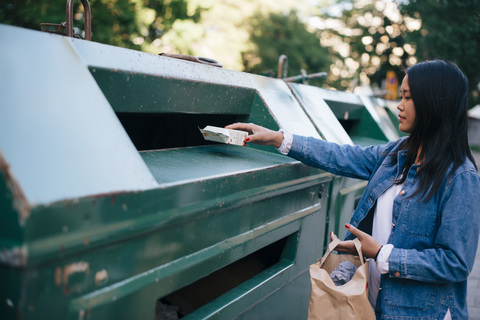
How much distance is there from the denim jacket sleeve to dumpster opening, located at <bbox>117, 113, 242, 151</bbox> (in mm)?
973

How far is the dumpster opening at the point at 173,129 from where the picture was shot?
6.45ft

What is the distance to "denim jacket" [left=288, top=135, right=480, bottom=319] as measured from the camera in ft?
4.46

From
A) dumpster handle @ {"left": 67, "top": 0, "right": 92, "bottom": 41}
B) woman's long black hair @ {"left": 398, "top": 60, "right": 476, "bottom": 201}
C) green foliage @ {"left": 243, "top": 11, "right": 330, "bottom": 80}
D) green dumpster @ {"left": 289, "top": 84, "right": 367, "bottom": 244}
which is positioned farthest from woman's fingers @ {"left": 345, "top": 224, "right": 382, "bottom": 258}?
green foliage @ {"left": 243, "top": 11, "right": 330, "bottom": 80}

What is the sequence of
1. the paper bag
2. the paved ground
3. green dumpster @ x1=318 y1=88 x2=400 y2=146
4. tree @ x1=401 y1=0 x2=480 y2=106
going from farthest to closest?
tree @ x1=401 y1=0 x2=480 y2=106 < green dumpster @ x1=318 y1=88 x2=400 y2=146 < the paved ground < the paper bag

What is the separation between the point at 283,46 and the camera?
16422 mm

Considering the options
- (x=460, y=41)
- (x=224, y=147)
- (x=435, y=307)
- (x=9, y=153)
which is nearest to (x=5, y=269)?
(x=9, y=153)

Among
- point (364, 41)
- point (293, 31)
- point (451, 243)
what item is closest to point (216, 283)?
point (451, 243)

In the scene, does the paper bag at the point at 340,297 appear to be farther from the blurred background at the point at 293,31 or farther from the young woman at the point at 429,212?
the blurred background at the point at 293,31

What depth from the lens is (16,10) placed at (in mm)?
8742

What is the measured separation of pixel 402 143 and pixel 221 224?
2.70ft

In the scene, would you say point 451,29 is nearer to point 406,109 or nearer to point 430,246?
point 406,109

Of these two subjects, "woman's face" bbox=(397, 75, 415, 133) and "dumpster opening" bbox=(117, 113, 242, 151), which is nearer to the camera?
"woman's face" bbox=(397, 75, 415, 133)

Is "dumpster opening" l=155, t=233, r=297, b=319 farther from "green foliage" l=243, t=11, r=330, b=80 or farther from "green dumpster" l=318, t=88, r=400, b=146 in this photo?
"green foliage" l=243, t=11, r=330, b=80

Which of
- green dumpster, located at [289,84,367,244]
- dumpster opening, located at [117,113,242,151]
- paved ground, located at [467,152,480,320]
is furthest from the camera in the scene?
paved ground, located at [467,152,480,320]
